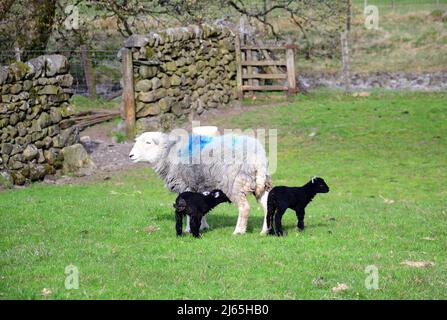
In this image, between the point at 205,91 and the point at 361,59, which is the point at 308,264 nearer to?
the point at 205,91

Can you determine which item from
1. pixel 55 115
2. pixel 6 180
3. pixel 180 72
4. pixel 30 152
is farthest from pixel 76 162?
pixel 180 72

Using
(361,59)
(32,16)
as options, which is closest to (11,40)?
(32,16)

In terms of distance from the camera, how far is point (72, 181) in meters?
16.4

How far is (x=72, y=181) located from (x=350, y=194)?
5.83 metres

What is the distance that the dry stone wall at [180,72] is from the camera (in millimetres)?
20266

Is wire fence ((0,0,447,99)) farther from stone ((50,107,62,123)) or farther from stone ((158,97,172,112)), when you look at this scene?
stone ((50,107,62,123))

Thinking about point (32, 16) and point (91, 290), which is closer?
point (91, 290)

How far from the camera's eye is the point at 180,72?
71.9 ft

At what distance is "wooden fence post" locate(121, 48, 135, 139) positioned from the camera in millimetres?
19781

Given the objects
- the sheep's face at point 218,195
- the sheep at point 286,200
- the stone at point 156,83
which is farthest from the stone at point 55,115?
the sheep at point 286,200

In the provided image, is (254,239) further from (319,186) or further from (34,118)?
(34,118)

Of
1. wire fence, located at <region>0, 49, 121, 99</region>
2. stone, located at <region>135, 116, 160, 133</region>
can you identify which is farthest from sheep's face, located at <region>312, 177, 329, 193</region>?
wire fence, located at <region>0, 49, 121, 99</region>

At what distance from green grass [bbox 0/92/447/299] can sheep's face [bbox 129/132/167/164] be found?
0.92 m

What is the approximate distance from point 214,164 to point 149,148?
1.10 m
